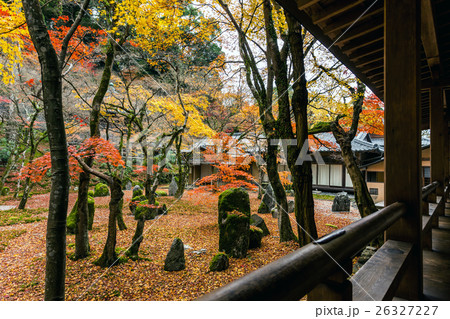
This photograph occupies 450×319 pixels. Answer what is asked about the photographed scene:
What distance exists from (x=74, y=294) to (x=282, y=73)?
6.36 metres

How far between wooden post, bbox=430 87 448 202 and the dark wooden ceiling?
2.46 ft

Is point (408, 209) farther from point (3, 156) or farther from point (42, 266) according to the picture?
point (3, 156)

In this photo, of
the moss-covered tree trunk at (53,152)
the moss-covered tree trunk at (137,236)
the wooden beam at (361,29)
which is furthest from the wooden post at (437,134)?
the moss-covered tree trunk at (137,236)

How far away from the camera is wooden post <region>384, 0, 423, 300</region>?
1.73 m

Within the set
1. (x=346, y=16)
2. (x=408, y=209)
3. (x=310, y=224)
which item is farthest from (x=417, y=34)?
(x=310, y=224)

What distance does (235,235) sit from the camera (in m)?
6.14

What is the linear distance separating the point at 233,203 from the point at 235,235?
997 millimetres

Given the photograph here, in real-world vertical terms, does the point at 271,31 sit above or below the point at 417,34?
above

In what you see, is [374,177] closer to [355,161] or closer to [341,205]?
[341,205]

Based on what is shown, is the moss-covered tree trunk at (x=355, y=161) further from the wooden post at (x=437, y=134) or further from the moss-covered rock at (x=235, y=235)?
the moss-covered rock at (x=235, y=235)

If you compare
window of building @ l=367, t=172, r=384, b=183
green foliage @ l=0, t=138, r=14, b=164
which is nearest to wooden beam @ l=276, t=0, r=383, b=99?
window of building @ l=367, t=172, r=384, b=183

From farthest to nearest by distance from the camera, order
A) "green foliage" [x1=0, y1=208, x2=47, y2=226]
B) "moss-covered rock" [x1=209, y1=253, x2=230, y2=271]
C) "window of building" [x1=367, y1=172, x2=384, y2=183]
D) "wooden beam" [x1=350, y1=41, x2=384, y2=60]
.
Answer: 1. "window of building" [x1=367, y1=172, x2=384, y2=183]
2. "green foliage" [x1=0, y1=208, x2=47, y2=226]
3. "moss-covered rock" [x1=209, y1=253, x2=230, y2=271]
4. "wooden beam" [x1=350, y1=41, x2=384, y2=60]

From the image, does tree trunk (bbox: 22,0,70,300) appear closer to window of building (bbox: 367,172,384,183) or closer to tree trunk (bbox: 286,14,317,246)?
tree trunk (bbox: 286,14,317,246)

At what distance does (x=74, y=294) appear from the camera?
417cm
